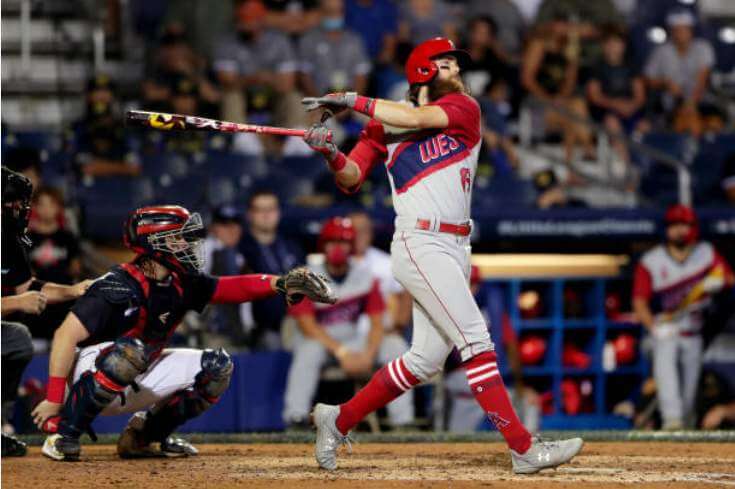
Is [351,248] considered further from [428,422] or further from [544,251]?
[544,251]

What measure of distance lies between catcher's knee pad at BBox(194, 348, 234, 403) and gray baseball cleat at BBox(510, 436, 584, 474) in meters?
1.30

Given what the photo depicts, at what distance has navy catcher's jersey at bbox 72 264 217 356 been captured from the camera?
20.1 feet

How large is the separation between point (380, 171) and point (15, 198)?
4676 millimetres

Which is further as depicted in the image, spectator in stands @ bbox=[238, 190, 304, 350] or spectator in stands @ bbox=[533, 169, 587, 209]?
spectator in stands @ bbox=[533, 169, 587, 209]

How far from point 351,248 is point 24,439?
107 inches

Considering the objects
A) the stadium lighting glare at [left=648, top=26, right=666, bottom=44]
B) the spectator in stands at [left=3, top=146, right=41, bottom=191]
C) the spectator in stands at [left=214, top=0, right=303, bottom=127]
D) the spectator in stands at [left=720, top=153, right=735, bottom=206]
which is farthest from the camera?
the stadium lighting glare at [left=648, top=26, right=666, bottom=44]

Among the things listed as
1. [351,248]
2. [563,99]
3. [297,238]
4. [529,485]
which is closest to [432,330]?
[529,485]

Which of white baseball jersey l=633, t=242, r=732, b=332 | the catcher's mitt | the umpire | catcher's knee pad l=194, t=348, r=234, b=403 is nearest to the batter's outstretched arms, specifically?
the catcher's mitt

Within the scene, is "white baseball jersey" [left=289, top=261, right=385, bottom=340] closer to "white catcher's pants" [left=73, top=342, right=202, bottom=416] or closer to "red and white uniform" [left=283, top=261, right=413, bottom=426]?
"red and white uniform" [left=283, top=261, right=413, bottom=426]

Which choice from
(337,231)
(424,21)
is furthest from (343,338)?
(424,21)

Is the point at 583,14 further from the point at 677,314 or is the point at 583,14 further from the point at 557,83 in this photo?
the point at 677,314

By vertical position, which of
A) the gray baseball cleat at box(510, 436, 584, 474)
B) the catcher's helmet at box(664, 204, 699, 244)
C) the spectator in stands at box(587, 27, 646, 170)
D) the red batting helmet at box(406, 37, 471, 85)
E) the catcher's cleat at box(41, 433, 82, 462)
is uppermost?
the spectator in stands at box(587, 27, 646, 170)

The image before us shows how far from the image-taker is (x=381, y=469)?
6008 millimetres

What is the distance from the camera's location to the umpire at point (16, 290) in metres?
6.46
